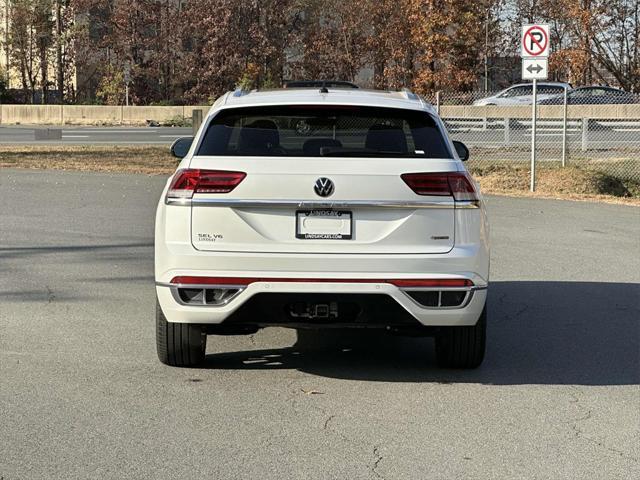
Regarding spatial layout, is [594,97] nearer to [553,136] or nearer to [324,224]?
[553,136]

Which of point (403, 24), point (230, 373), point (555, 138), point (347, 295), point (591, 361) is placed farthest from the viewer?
point (403, 24)

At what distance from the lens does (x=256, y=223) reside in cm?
639

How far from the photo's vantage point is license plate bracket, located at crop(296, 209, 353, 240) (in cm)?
638

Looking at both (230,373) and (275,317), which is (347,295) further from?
(230,373)

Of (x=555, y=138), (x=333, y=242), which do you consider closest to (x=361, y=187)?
(x=333, y=242)

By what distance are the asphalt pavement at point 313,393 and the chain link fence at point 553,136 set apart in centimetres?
1358

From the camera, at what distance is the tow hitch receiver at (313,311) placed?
6.44 m

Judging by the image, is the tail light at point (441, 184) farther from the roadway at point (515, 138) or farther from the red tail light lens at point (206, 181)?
the roadway at point (515, 138)

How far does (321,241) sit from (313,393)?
85cm

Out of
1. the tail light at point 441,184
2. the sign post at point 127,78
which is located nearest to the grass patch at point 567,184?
the tail light at point 441,184

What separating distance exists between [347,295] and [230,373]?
1.04 m

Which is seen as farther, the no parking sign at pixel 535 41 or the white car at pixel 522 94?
the white car at pixel 522 94

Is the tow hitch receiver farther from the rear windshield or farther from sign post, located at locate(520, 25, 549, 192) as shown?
sign post, located at locate(520, 25, 549, 192)

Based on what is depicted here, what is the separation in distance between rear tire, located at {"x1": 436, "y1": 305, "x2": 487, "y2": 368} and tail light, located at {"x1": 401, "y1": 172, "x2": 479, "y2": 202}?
750mm
